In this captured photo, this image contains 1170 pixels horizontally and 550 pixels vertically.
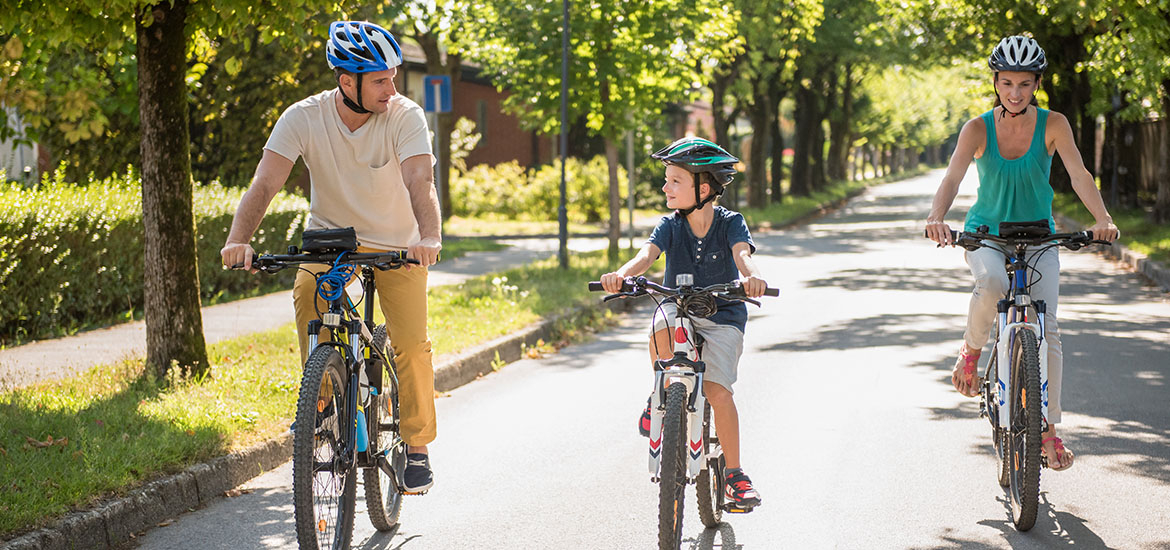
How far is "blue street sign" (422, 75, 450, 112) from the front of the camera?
1805 centimetres

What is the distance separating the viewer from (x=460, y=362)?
943 centimetres

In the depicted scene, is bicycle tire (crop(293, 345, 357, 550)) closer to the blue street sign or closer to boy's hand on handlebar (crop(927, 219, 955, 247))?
boy's hand on handlebar (crop(927, 219, 955, 247))

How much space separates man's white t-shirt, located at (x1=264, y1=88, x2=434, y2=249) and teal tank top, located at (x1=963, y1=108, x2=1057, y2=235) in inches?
101

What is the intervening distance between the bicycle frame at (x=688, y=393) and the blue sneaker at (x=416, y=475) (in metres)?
1.13

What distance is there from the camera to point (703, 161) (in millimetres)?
4633

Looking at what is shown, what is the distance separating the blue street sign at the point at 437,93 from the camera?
59.2 ft

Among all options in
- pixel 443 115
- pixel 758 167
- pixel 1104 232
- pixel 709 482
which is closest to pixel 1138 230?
pixel 443 115

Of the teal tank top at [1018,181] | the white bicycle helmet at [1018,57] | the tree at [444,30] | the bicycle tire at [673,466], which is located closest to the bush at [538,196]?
the tree at [444,30]

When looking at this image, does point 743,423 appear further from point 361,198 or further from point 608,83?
point 608,83

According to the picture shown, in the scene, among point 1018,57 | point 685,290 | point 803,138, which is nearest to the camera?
point 685,290

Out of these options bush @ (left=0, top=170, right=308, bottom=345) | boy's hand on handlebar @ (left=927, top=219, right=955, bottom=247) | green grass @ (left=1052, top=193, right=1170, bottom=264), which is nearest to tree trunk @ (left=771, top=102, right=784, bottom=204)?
green grass @ (left=1052, top=193, right=1170, bottom=264)

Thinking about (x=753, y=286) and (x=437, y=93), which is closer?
(x=753, y=286)

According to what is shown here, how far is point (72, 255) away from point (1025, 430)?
26.9ft

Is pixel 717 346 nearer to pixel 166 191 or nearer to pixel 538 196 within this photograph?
pixel 166 191
